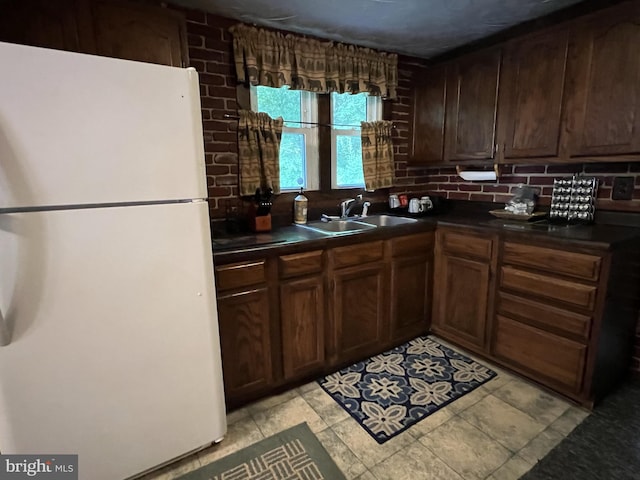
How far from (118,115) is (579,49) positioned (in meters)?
2.43

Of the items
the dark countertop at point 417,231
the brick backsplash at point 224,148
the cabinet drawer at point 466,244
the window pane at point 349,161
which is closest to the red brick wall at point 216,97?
the brick backsplash at point 224,148

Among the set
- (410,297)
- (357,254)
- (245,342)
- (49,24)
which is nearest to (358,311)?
(357,254)

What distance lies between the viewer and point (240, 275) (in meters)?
1.73

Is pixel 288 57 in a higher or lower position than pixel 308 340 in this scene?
higher

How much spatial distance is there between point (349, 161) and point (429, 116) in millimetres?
792

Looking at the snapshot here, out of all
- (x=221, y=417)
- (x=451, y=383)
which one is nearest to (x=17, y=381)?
(x=221, y=417)

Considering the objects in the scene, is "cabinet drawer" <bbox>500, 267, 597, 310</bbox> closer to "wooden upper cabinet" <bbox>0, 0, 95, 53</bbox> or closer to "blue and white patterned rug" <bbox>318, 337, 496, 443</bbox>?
"blue and white patterned rug" <bbox>318, 337, 496, 443</bbox>

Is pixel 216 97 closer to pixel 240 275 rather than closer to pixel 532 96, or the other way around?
pixel 240 275

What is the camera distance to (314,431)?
5.59 ft

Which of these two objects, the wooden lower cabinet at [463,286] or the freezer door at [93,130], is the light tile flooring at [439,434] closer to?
the wooden lower cabinet at [463,286]

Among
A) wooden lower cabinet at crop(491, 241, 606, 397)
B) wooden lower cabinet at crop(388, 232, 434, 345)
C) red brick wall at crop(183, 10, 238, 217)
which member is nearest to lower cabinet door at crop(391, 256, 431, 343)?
wooden lower cabinet at crop(388, 232, 434, 345)

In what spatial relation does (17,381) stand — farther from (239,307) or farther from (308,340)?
(308,340)

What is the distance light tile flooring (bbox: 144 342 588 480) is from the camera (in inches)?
58.5

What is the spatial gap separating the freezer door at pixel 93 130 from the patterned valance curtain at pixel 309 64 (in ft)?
3.25
